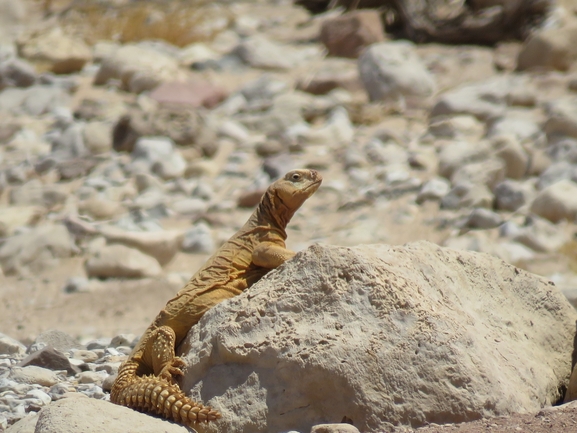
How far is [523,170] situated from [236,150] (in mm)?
3946

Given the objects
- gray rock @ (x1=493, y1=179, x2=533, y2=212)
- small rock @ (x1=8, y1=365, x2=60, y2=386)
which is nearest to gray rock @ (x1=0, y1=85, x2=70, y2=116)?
gray rock @ (x1=493, y1=179, x2=533, y2=212)

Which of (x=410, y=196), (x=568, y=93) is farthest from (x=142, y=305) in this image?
(x=568, y=93)

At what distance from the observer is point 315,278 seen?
4.02 meters

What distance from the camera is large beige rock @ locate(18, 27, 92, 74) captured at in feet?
50.3

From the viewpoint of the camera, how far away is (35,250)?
9.63 metres

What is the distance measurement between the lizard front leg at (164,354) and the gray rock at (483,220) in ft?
19.0

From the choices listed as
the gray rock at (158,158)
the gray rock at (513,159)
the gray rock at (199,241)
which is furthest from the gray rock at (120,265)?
the gray rock at (513,159)

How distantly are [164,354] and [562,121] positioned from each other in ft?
26.6

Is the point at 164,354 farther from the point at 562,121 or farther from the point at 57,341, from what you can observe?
the point at 562,121

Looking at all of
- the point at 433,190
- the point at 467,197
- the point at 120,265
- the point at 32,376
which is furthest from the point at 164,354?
the point at 433,190

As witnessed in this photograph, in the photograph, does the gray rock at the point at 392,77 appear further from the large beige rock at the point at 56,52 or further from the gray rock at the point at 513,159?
the large beige rock at the point at 56,52

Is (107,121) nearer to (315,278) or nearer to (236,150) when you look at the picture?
(236,150)

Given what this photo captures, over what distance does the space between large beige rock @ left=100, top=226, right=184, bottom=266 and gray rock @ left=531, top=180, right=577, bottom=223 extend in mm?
4090

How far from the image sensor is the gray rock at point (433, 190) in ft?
33.4
